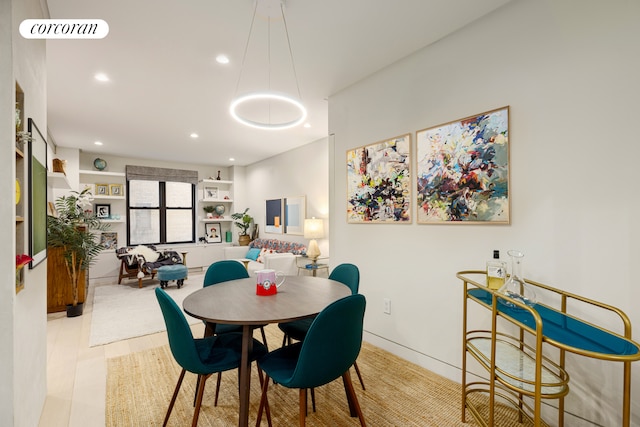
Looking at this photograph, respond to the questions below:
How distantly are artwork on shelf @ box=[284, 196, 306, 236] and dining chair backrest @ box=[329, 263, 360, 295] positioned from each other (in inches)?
118

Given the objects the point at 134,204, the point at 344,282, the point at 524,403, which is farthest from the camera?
the point at 134,204

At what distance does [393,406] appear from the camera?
6.62 feet

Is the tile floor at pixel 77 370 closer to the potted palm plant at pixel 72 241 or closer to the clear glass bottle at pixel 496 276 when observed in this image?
the potted palm plant at pixel 72 241

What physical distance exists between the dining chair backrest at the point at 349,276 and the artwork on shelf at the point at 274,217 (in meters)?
3.68

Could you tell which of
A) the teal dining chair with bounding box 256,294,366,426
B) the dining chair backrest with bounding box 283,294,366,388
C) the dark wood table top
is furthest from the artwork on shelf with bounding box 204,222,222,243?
the dining chair backrest with bounding box 283,294,366,388

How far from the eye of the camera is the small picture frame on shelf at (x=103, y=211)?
243 inches

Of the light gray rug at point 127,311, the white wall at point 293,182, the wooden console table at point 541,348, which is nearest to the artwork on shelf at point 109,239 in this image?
the light gray rug at point 127,311

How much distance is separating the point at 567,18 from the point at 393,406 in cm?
263

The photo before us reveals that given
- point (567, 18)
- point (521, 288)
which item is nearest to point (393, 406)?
point (521, 288)

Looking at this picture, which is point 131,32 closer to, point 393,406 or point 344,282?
point 344,282

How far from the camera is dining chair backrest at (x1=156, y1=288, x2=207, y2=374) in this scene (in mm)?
1489

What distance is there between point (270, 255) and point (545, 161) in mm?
3838

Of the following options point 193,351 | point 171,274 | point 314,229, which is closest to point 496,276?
point 193,351

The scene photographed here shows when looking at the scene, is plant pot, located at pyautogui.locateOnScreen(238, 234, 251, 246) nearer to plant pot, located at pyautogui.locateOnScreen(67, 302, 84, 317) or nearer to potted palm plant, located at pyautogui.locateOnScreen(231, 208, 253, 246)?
potted palm plant, located at pyautogui.locateOnScreen(231, 208, 253, 246)
